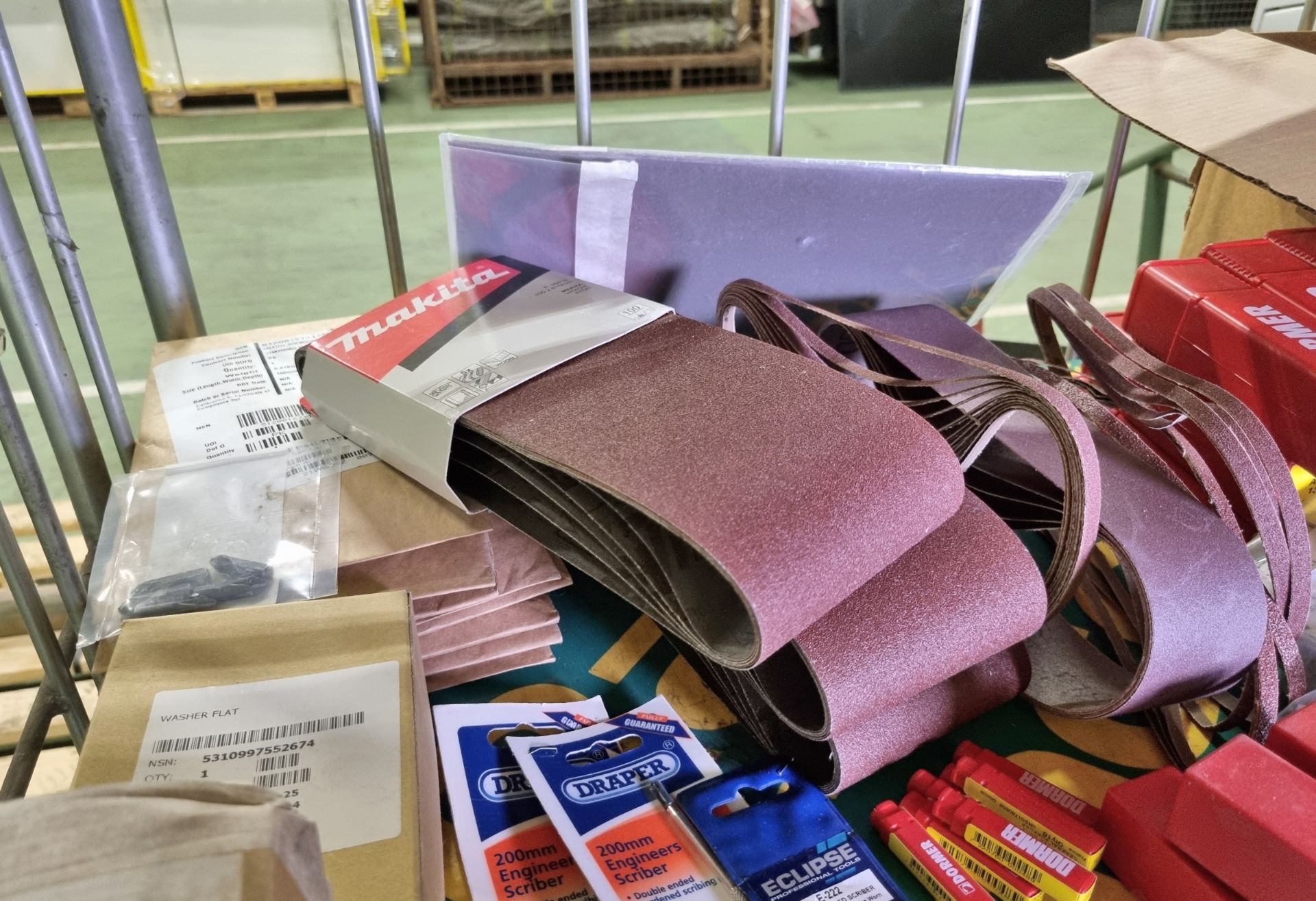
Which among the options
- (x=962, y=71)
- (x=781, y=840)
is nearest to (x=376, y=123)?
(x=962, y=71)

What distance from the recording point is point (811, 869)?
446mm

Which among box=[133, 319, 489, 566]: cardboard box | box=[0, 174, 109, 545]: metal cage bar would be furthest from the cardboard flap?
box=[0, 174, 109, 545]: metal cage bar

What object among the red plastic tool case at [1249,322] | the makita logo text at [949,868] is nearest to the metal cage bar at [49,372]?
the makita logo text at [949,868]

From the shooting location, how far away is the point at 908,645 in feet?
1.52

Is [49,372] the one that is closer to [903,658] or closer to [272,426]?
[272,426]

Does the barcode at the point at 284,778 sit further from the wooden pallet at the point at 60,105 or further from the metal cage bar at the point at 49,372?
the wooden pallet at the point at 60,105

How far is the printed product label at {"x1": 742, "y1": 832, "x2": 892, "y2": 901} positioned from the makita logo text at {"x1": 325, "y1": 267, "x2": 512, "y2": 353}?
1.33 ft

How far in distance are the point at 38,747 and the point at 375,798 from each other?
314 mm

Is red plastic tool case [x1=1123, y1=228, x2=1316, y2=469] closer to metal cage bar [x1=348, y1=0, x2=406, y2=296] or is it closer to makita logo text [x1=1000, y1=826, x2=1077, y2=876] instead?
makita logo text [x1=1000, y1=826, x2=1077, y2=876]

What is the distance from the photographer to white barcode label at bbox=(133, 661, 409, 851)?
16.6 inches

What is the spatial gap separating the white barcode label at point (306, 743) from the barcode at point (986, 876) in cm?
27

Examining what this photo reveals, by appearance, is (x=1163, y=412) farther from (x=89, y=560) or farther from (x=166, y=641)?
(x=89, y=560)

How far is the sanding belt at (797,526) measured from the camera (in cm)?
43

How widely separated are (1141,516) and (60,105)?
3633 millimetres
